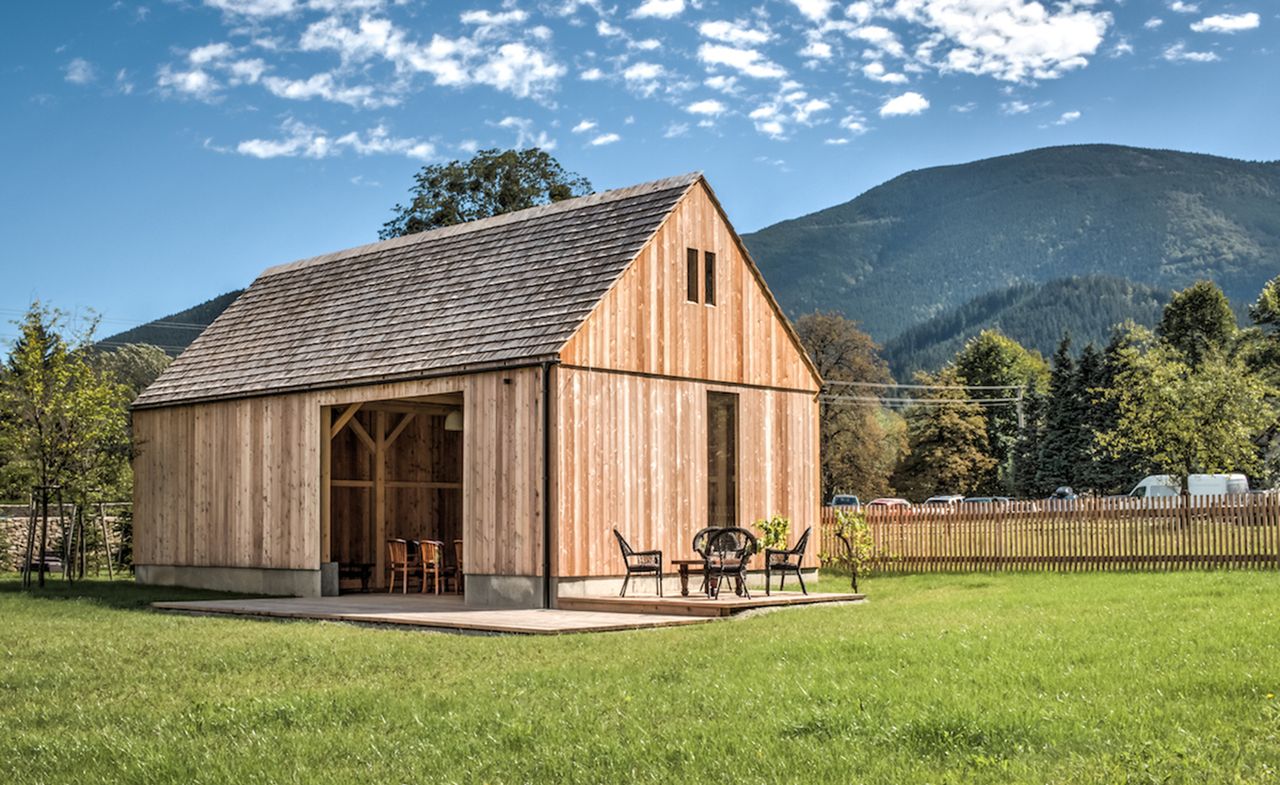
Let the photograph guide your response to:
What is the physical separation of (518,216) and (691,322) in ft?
13.5

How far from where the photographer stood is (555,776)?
7.55 metres

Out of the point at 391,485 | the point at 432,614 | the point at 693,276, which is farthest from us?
the point at 391,485

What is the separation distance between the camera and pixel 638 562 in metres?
20.0

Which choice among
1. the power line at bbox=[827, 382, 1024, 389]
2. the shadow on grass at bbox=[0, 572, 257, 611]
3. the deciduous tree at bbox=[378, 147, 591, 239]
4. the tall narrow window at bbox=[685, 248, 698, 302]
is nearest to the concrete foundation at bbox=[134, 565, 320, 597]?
the shadow on grass at bbox=[0, 572, 257, 611]

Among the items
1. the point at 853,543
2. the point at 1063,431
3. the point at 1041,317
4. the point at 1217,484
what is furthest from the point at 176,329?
the point at 1041,317

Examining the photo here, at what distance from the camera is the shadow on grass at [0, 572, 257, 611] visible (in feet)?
71.6

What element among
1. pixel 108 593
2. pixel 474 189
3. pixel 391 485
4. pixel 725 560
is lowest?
pixel 108 593

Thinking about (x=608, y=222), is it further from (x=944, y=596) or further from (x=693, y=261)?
(x=944, y=596)

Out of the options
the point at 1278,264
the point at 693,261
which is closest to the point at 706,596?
the point at 693,261

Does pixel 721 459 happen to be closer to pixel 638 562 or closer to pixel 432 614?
pixel 638 562

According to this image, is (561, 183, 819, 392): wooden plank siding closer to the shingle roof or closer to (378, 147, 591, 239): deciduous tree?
the shingle roof

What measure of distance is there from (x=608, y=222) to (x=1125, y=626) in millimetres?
11160

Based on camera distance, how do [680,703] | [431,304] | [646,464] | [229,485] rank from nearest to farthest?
[680,703] < [646,464] < [431,304] < [229,485]

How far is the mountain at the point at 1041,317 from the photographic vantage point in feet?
498
